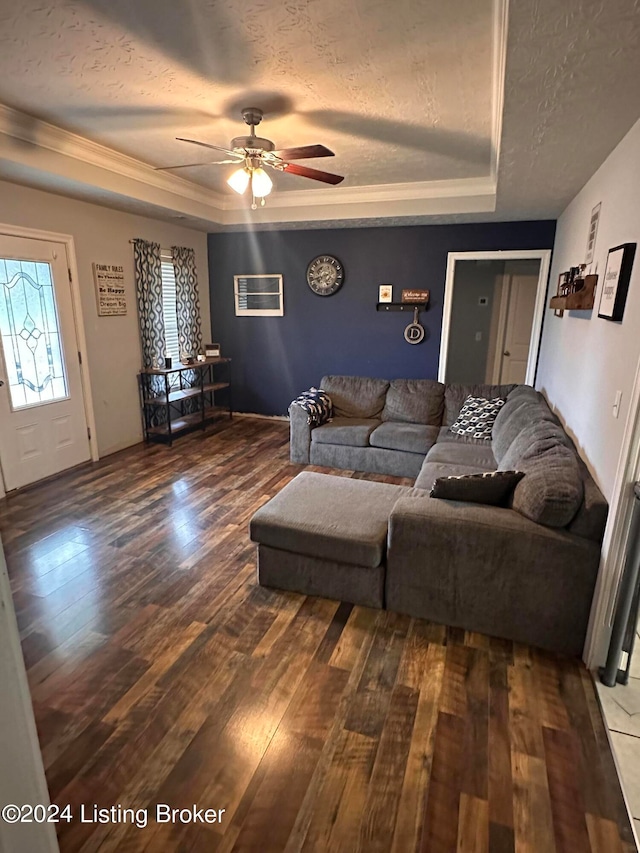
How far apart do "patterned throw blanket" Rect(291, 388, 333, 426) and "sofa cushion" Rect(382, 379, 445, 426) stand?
0.61 meters

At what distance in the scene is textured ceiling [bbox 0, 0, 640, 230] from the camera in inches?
66.9

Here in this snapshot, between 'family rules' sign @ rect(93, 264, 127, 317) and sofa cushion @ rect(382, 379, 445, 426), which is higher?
'family rules' sign @ rect(93, 264, 127, 317)

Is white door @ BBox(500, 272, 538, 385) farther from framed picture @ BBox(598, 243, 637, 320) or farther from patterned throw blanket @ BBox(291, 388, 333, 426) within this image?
framed picture @ BBox(598, 243, 637, 320)

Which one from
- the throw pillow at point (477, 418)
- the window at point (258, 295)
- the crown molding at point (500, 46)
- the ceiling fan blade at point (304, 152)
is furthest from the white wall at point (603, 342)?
the window at point (258, 295)

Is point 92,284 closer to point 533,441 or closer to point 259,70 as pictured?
point 259,70

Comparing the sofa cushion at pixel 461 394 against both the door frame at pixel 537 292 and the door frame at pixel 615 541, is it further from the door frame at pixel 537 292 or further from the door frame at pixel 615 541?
the door frame at pixel 615 541

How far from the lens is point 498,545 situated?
2152 millimetres

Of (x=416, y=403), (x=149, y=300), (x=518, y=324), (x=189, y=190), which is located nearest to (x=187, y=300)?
(x=149, y=300)

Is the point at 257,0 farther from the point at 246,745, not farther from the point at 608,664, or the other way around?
the point at 608,664

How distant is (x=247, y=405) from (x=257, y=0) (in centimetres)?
502

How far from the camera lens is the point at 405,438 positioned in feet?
14.3

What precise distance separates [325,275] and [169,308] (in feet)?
6.39

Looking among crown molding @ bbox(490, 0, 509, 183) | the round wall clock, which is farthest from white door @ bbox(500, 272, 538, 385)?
crown molding @ bbox(490, 0, 509, 183)

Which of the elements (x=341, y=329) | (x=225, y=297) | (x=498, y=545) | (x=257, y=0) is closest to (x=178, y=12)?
(x=257, y=0)
